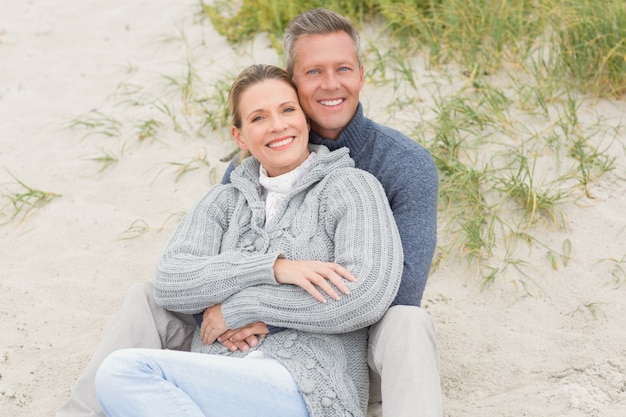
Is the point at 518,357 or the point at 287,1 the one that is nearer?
Answer: the point at 518,357

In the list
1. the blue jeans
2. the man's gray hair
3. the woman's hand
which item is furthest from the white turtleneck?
the blue jeans

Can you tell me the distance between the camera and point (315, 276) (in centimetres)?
239

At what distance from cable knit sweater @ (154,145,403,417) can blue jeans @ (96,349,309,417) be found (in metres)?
0.07

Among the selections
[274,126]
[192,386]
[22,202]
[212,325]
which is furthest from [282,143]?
[22,202]

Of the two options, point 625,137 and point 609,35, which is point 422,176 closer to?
point 625,137

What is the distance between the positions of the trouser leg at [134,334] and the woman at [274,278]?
99mm

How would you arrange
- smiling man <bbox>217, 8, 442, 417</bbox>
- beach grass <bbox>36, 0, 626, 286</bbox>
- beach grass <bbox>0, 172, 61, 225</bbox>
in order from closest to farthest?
smiling man <bbox>217, 8, 442, 417</bbox> → beach grass <bbox>36, 0, 626, 286</bbox> → beach grass <bbox>0, 172, 61, 225</bbox>

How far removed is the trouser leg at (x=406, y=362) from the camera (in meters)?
2.25

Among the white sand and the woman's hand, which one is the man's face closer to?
the woman's hand

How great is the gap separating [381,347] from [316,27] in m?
1.15

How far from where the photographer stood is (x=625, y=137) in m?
4.07

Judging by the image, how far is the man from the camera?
2.33 m

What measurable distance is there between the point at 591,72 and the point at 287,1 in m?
1.89

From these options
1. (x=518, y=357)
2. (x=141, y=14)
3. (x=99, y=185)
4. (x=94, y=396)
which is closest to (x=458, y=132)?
(x=518, y=357)
